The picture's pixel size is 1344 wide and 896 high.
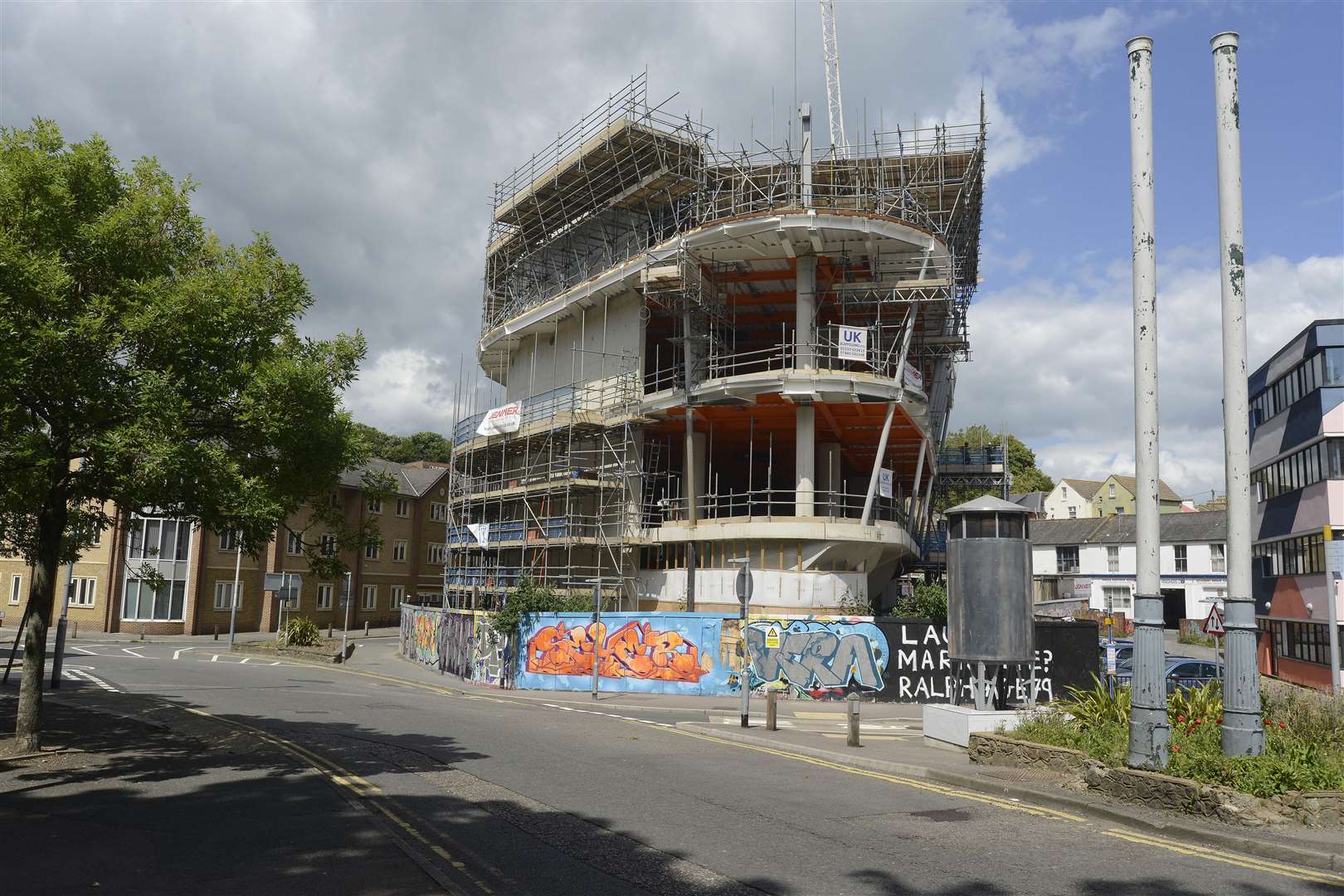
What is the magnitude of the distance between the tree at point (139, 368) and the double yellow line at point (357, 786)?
276cm

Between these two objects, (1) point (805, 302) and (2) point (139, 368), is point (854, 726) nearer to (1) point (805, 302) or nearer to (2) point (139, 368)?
(2) point (139, 368)

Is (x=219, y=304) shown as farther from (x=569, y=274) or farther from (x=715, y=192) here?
(x=569, y=274)

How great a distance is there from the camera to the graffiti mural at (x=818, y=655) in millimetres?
22906

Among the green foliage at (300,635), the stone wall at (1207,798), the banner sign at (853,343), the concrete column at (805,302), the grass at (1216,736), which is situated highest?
the concrete column at (805,302)

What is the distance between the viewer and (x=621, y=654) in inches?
974

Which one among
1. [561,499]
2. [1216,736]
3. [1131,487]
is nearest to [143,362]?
[1216,736]

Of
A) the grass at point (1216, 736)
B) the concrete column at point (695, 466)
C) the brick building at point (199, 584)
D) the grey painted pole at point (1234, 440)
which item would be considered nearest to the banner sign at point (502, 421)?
the concrete column at point (695, 466)

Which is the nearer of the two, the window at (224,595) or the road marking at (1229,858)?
the road marking at (1229,858)

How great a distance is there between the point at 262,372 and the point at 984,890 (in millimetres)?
9504

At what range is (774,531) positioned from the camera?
93.1 feet

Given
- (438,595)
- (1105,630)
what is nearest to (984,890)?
(1105,630)

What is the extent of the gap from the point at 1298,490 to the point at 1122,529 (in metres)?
28.3

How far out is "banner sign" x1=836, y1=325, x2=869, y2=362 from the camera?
2836 cm

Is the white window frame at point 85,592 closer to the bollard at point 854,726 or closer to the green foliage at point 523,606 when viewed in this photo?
the green foliage at point 523,606
